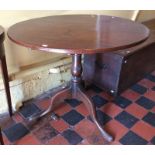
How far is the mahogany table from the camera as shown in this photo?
945mm

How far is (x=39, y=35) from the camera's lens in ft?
3.56

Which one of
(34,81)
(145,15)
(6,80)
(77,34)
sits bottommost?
(34,81)

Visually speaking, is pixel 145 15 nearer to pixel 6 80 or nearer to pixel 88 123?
pixel 88 123

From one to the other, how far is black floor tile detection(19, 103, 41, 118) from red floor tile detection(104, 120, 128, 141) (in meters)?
0.59

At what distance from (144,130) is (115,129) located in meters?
0.21

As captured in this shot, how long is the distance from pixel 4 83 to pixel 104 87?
891 mm

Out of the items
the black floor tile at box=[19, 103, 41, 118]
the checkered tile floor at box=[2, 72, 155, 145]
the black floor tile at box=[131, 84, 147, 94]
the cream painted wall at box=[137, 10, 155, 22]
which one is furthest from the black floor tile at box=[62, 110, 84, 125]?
the cream painted wall at box=[137, 10, 155, 22]

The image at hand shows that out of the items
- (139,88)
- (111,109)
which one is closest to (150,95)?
(139,88)

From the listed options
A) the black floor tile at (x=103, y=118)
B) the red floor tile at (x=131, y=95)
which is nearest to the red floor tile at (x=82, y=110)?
the black floor tile at (x=103, y=118)

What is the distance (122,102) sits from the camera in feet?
5.79

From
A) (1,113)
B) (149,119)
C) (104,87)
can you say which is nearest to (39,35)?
(1,113)

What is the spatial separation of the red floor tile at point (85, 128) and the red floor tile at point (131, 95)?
0.51 meters

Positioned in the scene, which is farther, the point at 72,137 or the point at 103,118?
the point at 103,118

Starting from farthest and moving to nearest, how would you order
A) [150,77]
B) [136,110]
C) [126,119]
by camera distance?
[150,77]
[136,110]
[126,119]
